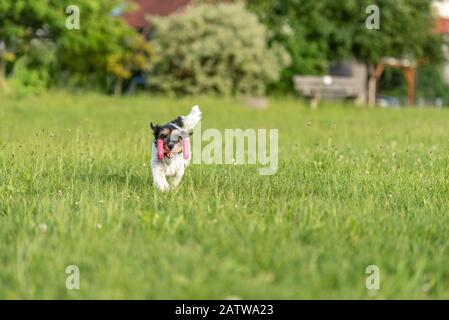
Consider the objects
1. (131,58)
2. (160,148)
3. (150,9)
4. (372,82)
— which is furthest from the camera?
(372,82)

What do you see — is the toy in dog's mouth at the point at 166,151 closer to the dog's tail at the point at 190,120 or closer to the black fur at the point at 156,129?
the black fur at the point at 156,129

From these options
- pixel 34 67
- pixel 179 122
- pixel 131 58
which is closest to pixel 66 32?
pixel 34 67

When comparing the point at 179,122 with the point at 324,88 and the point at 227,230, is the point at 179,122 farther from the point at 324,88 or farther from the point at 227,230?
the point at 324,88

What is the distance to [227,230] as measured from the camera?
4656 mm

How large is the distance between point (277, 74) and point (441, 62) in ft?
39.3

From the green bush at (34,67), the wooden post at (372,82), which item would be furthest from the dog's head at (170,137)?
the wooden post at (372,82)

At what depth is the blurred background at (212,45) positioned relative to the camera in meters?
27.7

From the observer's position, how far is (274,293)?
12.0ft

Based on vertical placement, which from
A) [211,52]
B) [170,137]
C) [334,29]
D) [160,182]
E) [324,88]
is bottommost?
[160,182]

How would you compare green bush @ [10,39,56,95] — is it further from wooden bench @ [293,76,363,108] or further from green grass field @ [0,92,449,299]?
green grass field @ [0,92,449,299]

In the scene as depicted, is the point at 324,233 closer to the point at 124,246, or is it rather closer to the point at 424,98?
the point at 124,246

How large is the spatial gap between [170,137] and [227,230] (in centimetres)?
225

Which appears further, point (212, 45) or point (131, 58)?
point (131, 58)

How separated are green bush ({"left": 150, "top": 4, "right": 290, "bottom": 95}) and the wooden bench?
65.8 inches
